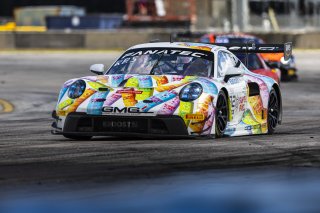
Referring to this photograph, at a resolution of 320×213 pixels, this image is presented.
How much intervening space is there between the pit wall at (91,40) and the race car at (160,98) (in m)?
32.5

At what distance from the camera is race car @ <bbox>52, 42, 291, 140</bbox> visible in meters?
11.9

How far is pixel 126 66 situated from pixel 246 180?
4.83 metres

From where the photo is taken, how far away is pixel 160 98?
39.0 ft

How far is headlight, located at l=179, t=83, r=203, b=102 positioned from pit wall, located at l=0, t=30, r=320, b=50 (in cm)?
3374

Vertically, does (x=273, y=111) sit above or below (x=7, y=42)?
above

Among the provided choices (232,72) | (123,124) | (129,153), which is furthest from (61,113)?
(129,153)

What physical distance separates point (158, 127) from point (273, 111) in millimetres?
2981

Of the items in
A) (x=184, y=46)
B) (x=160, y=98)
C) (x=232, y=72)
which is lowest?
(x=160, y=98)

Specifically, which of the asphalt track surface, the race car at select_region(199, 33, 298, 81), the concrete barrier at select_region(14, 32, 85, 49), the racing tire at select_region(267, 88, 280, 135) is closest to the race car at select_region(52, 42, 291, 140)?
the asphalt track surface

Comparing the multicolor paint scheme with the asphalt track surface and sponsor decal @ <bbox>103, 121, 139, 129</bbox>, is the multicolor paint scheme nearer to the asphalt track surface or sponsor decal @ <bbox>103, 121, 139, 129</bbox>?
sponsor decal @ <bbox>103, 121, 139, 129</bbox>

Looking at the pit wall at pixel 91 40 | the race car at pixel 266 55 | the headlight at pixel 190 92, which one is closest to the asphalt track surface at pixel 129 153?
the headlight at pixel 190 92

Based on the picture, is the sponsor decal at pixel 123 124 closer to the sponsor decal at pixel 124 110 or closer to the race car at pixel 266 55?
the sponsor decal at pixel 124 110

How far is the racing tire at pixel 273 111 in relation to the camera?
46.9 feet

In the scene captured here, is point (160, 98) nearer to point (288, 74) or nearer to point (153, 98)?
point (153, 98)
